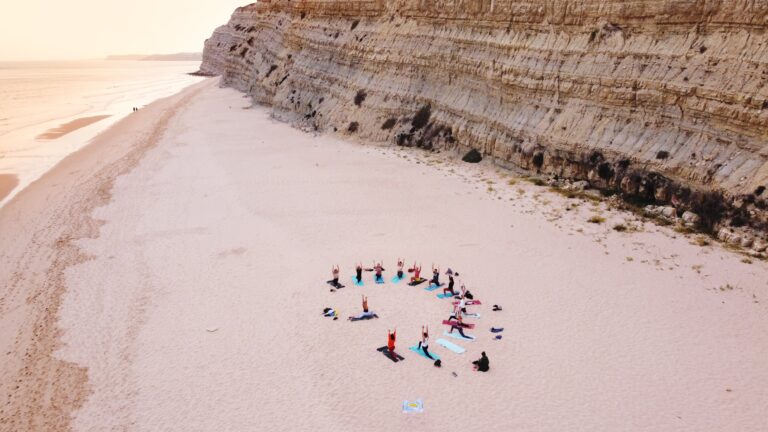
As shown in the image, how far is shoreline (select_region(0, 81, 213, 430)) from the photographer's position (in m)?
12.3

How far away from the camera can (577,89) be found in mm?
24188

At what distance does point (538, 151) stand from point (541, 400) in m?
16.3

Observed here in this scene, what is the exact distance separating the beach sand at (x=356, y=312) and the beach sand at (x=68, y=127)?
22020 millimetres

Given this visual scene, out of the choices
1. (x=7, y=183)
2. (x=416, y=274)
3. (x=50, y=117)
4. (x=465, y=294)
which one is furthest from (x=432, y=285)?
(x=50, y=117)

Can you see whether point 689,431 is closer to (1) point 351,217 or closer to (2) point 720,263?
(2) point 720,263

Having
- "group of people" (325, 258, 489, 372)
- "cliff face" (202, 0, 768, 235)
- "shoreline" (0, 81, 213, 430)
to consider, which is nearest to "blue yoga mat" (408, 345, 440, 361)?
"group of people" (325, 258, 489, 372)

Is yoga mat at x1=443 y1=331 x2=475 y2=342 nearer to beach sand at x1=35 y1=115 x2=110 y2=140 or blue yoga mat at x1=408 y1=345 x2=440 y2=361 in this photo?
blue yoga mat at x1=408 y1=345 x2=440 y2=361

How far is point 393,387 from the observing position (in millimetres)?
11883

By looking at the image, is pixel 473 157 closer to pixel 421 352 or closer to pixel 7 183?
A: pixel 421 352

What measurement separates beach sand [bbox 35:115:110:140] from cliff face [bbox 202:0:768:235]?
21.6 m

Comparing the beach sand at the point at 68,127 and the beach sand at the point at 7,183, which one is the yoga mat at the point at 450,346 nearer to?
the beach sand at the point at 7,183

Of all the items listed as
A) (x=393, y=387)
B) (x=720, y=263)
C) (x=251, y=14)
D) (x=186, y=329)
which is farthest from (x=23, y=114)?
(x=720, y=263)

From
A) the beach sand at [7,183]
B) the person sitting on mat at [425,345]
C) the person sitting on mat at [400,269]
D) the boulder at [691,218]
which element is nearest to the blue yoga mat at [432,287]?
the person sitting on mat at [400,269]

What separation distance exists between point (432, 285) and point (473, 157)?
13.9 m
